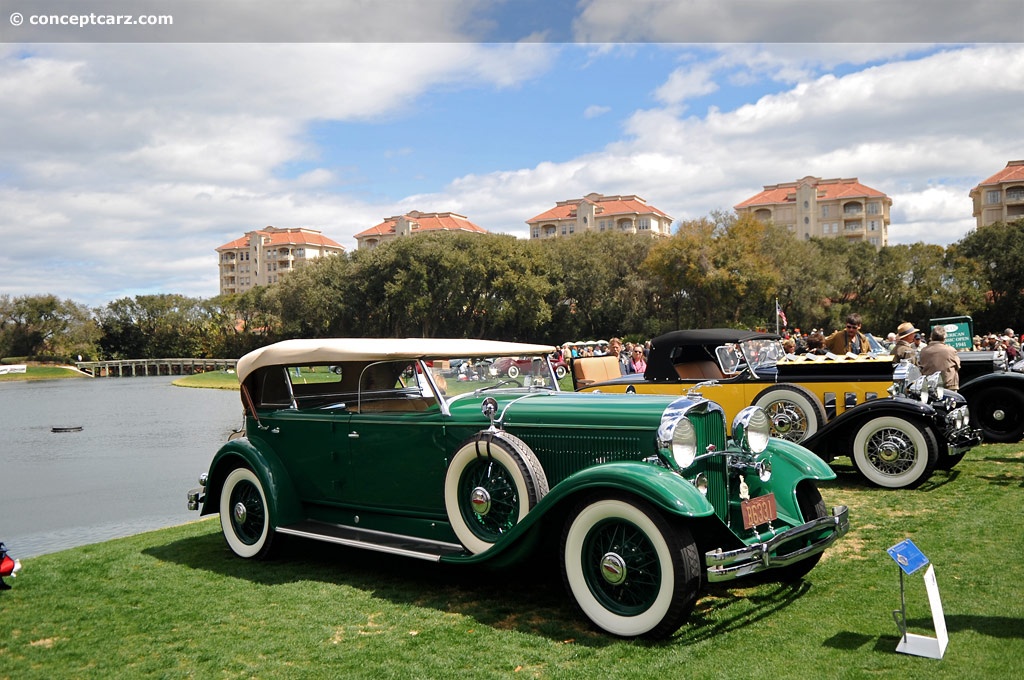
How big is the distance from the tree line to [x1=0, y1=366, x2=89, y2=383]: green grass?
24.0 m

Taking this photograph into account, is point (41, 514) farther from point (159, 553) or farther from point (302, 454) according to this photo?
point (302, 454)

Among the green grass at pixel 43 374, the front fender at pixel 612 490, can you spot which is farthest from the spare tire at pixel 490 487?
the green grass at pixel 43 374

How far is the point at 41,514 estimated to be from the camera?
11609 mm

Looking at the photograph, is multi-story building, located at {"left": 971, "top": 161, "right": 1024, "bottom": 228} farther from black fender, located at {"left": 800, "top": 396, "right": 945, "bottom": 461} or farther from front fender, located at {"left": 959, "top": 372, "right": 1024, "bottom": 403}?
black fender, located at {"left": 800, "top": 396, "right": 945, "bottom": 461}

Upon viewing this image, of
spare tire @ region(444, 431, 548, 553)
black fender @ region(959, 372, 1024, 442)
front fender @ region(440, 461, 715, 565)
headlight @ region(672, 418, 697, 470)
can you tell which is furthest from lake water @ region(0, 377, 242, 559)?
black fender @ region(959, 372, 1024, 442)

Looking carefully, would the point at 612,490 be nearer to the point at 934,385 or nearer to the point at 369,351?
the point at 369,351

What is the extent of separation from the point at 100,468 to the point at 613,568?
49.3ft

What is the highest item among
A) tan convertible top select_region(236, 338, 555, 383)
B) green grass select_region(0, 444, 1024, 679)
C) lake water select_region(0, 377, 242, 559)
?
tan convertible top select_region(236, 338, 555, 383)

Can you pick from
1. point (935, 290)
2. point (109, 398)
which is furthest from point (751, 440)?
point (935, 290)

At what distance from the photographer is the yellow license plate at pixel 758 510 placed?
519cm

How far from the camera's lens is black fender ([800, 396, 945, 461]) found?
30.1 feet

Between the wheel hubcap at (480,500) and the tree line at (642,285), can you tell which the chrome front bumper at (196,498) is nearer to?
the wheel hubcap at (480,500)

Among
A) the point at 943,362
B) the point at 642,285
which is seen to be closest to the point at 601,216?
the point at 642,285

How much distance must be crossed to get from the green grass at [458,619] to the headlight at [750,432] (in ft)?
3.37
